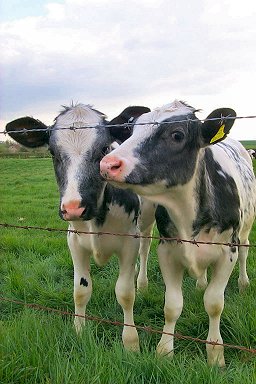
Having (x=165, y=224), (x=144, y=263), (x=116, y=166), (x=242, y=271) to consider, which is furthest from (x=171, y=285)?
(x=144, y=263)

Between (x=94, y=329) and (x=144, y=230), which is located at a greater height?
(x=144, y=230)

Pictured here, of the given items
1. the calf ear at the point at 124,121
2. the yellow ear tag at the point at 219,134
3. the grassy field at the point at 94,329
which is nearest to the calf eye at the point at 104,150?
the calf ear at the point at 124,121

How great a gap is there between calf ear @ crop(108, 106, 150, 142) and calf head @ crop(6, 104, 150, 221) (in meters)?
0.02

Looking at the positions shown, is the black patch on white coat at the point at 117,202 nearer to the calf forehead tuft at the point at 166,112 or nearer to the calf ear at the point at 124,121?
the calf ear at the point at 124,121

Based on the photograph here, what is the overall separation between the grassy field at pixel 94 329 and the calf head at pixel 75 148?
2.92 ft

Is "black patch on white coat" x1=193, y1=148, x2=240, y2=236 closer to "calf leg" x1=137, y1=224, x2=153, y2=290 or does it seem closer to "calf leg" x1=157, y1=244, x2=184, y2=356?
"calf leg" x1=157, y1=244, x2=184, y2=356

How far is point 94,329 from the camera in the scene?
3.99m

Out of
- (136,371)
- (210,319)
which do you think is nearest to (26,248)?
(210,319)

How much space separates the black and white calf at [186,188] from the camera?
3164 millimetres

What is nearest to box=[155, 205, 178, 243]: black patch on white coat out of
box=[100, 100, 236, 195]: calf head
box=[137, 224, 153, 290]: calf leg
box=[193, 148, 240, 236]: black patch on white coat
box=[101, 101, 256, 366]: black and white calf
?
box=[101, 101, 256, 366]: black and white calf

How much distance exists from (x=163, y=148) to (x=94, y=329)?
5.27 feet

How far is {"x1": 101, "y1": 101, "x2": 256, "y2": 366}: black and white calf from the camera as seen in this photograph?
3164 mm

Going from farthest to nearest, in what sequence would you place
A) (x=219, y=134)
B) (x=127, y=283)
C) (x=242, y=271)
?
(x=242, y=271) → (x=127, y=283) → (x=219, y=134)

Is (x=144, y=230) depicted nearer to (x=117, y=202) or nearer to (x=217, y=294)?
(x=117, y=202)
